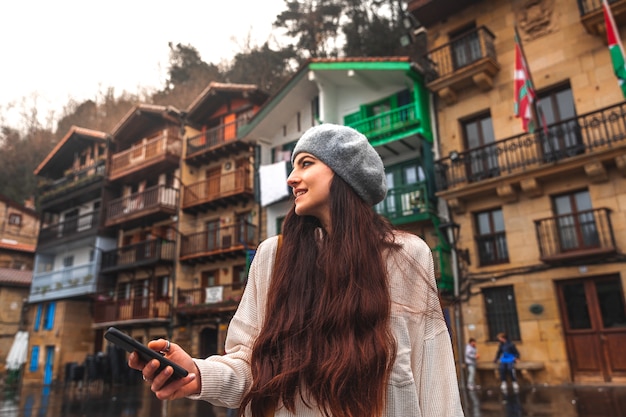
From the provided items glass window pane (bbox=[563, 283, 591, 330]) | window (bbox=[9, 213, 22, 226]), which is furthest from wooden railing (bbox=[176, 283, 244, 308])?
window (bbox=[9, 213, 22, 226])

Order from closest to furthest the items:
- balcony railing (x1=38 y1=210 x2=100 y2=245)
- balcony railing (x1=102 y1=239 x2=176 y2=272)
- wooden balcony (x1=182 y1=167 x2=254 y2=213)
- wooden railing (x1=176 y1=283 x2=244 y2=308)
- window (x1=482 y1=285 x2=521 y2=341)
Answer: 1. window (x1=482 y1=285 x2=521 y2=341)
2. wooden railing (x1=176 y1=283 x2=244 y2=308)
3. wooden balcony (x1=182 y1=167 x2=254 y2=213)
4. balcony railing (x1=102 y1=239 x2=176 y2=272)
5. balcony railing (x1=38 y1=210 x2=100 y2=245)

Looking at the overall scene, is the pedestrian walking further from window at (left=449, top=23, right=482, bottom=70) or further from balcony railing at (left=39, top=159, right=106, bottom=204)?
balcony railing at (left=39, top=159, right=106, bottom=204)

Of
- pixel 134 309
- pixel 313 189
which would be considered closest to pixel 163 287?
pixel 134 309

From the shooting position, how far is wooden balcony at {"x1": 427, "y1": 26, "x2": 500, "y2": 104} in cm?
1515

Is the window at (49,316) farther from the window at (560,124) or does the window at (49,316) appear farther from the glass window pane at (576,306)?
the window at (560,124)

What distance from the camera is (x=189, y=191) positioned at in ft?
77.4

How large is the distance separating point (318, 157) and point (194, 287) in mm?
22422

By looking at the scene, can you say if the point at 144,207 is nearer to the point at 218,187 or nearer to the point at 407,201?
the point at 218,187

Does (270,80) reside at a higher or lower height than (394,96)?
higher

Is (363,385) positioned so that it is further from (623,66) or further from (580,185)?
(580,185)

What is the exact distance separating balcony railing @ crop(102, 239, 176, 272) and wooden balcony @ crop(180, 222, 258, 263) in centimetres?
85

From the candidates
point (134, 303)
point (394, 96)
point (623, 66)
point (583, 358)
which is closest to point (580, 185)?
point (623, 66)

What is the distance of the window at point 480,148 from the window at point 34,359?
25641mm

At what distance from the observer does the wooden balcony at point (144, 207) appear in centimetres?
2375
